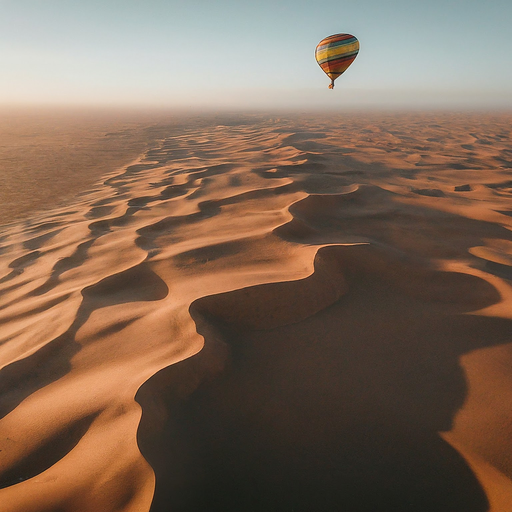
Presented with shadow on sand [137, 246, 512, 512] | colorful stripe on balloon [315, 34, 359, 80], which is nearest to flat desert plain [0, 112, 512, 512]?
shadow on sand [137, 246, 512, 512]

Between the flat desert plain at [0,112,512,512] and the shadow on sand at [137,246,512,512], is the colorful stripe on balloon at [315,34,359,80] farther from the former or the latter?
the shadow on sand at [137,246,512,512]

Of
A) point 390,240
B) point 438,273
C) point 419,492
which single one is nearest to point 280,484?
point 419,492

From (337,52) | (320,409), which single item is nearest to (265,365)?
(320,409)

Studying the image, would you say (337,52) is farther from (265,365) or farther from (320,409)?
(320,409)

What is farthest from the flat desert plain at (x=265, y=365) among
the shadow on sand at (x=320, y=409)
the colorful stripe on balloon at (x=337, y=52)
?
the colorful stripe on balloon at (x=337, y=52)

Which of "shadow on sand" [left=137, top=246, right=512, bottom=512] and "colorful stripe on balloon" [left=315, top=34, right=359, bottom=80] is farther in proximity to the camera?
"colorful stripe on balloon" [left=315, top=34, right=359, bottom=80]
